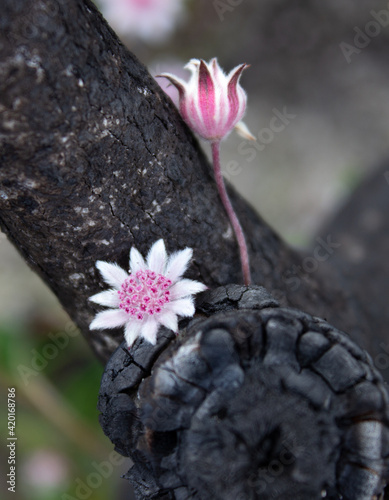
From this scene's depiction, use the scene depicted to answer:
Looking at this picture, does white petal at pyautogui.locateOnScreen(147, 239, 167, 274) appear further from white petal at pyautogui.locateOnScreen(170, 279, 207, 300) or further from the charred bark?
the charred bark

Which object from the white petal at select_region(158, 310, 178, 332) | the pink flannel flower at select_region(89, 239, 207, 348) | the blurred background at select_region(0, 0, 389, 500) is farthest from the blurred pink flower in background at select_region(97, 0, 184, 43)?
the white petal at select_region(158, 310, 178, 332)

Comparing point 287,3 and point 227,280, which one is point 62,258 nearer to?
point 227,280

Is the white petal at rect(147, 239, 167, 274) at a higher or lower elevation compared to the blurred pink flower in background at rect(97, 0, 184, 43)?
lower

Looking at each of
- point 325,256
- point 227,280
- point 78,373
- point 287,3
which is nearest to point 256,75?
point 287,3

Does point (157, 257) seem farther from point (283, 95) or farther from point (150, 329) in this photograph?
point (283, 95)

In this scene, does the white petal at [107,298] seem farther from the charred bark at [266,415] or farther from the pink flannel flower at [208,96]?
the pink flannel flower at [208,96]

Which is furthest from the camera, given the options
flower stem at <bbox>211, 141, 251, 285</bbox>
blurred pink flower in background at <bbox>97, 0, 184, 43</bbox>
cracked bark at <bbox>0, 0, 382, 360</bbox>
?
blurred pink flower in background at <bbox>97, 0, 184, 43</bbox>
